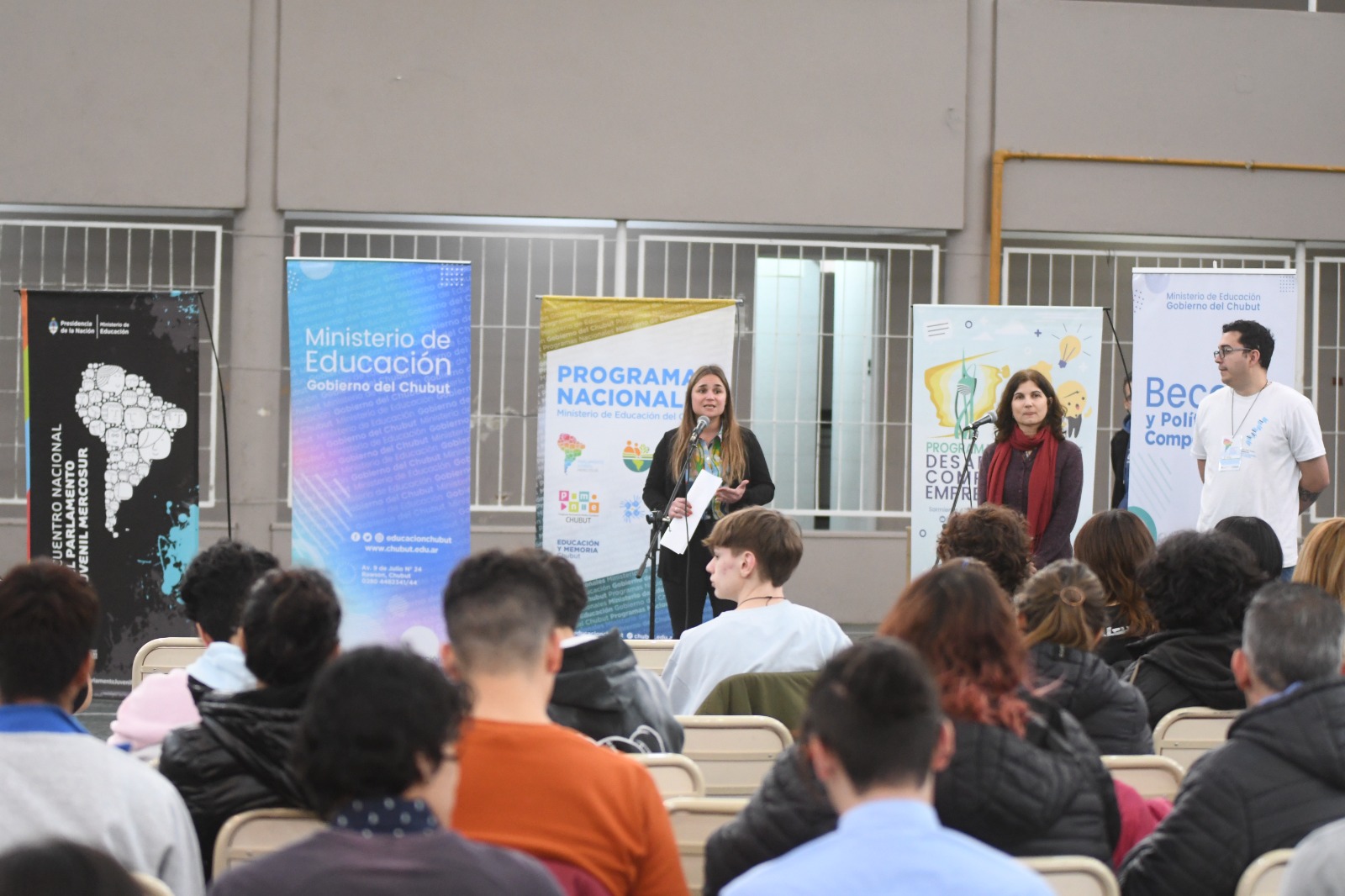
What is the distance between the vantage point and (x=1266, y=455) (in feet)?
17.3

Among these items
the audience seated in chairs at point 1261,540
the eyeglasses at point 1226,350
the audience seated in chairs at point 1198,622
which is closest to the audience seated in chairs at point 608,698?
the audience seated in chairs at point 1198,622

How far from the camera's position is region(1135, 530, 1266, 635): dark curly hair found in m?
3.07

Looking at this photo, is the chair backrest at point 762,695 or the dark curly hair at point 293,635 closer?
the dark curly hair at point 293,635

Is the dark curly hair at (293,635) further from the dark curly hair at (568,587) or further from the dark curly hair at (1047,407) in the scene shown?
the dark curly hair at (1047,407)

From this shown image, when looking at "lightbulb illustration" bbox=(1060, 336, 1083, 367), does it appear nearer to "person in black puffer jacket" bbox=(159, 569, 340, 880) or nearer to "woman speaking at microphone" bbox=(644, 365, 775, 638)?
"woman speaking at microphone" bbox=(644, 365, 775, 638)

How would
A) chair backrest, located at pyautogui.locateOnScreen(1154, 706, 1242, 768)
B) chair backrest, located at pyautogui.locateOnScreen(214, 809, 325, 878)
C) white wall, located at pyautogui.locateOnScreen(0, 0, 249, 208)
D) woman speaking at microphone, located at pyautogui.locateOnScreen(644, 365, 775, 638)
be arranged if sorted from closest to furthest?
chair backrest, located at pyautogui.locateOnScreen(214, 809, 325, 878) < chair backrest, located at pyautogui.locateOnScreen(1154, 706, 1242, 768) < woman speaking at microphone, located at pyautogui.locateOnScreen(644, 365, 775, 638) < white wall, located at pyautogui.locateOnScreen(0, 0, 249, 208)

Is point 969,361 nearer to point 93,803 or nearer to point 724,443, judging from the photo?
point 724,443

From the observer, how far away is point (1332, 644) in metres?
2.11

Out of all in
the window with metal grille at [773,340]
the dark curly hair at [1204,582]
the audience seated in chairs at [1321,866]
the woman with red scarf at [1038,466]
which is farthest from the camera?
the window with metal grille at [773,340]

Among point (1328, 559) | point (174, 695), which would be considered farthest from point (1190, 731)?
point (174, 695)

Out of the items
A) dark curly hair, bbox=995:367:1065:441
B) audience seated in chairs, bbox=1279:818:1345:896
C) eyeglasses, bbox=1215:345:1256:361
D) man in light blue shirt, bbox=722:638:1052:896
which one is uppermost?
A: eyeglasses, bbox=1215:345:1256:361

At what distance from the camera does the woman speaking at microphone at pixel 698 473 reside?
18.4 feet

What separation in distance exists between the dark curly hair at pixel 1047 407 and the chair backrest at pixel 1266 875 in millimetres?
3416

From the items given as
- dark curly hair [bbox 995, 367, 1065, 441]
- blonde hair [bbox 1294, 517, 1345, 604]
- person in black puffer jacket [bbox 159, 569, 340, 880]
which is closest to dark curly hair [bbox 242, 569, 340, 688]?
person in black puffer jacket [bbox 159, 569, 340, 880]
